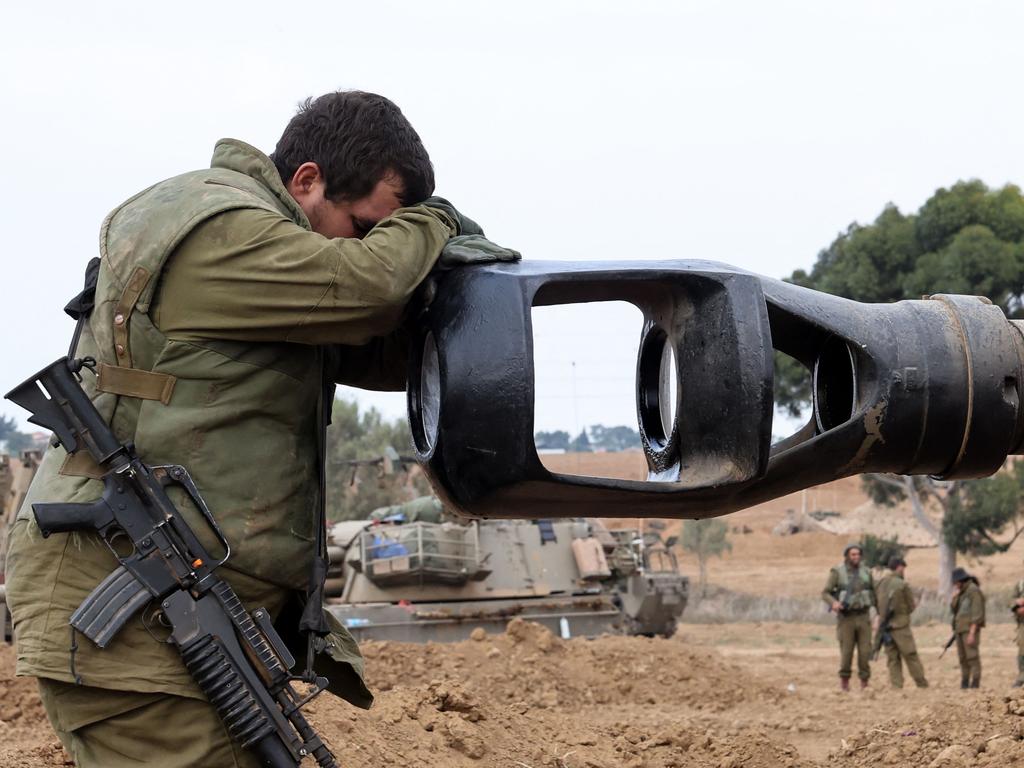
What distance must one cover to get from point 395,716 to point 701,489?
2.97 m

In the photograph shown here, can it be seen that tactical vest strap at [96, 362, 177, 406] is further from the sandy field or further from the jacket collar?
the sandy field

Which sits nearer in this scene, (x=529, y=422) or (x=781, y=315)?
(x=529, y=422)

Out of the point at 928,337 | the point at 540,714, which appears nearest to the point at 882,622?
the point at 540,714

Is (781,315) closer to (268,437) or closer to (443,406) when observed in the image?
(443,406)

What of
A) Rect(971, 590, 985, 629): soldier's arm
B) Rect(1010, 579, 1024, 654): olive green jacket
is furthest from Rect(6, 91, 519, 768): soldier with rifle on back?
Rect(971, 590, 985, 629): soldier's arm

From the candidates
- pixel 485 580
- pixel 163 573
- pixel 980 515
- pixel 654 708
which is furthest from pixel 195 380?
pixel 980 515

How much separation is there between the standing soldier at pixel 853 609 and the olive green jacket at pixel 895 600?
13cm

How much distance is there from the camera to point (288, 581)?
274 centimetres

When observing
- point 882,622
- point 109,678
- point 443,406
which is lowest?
point 882,622

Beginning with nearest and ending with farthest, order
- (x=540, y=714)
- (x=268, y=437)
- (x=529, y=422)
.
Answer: (x=529, y=422) < (x=268, y=437) < (x=540, y=714)

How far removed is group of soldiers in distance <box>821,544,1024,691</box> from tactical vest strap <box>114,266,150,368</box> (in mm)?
12714

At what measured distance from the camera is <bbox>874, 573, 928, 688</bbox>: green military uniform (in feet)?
47.0

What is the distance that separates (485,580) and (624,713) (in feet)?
15.8

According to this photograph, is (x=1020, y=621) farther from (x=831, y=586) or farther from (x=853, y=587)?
(x=831, y=586)
